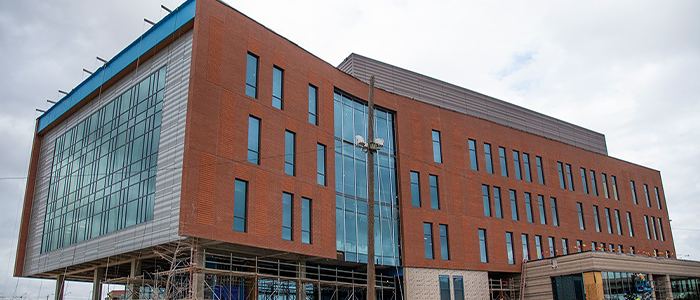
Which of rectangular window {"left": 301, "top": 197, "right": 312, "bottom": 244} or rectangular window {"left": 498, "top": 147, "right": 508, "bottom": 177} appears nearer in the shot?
rectangular window {"left": 301, "top": 197, "right": 312, "bottom": 244}

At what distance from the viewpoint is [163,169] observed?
1086 inches

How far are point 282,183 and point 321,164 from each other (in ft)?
12.6

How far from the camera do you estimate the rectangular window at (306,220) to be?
30.5m

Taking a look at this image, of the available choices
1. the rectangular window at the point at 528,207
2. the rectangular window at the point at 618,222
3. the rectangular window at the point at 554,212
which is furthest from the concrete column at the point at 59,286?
the rectangular window at the point at 618,222

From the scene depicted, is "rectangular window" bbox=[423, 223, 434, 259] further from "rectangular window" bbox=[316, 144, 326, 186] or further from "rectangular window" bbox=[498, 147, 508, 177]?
"rectangular window" bbox=[498, 147, 508, 177]

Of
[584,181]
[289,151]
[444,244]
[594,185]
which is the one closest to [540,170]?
[584,181]

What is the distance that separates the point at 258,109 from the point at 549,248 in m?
27.5

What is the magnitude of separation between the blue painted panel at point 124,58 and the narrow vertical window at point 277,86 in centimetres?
552

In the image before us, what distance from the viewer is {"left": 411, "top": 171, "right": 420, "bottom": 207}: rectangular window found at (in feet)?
125

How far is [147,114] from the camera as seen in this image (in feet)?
101

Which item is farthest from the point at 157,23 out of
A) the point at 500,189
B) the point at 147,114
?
the point at 500,189

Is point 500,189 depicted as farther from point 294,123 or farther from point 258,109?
point 258,109

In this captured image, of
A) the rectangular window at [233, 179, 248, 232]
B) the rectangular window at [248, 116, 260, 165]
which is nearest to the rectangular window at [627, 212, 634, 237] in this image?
the rectangular window at [248, 116, 260, 165]

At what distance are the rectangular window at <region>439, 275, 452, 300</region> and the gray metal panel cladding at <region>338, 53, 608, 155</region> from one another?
12855 millimetres
